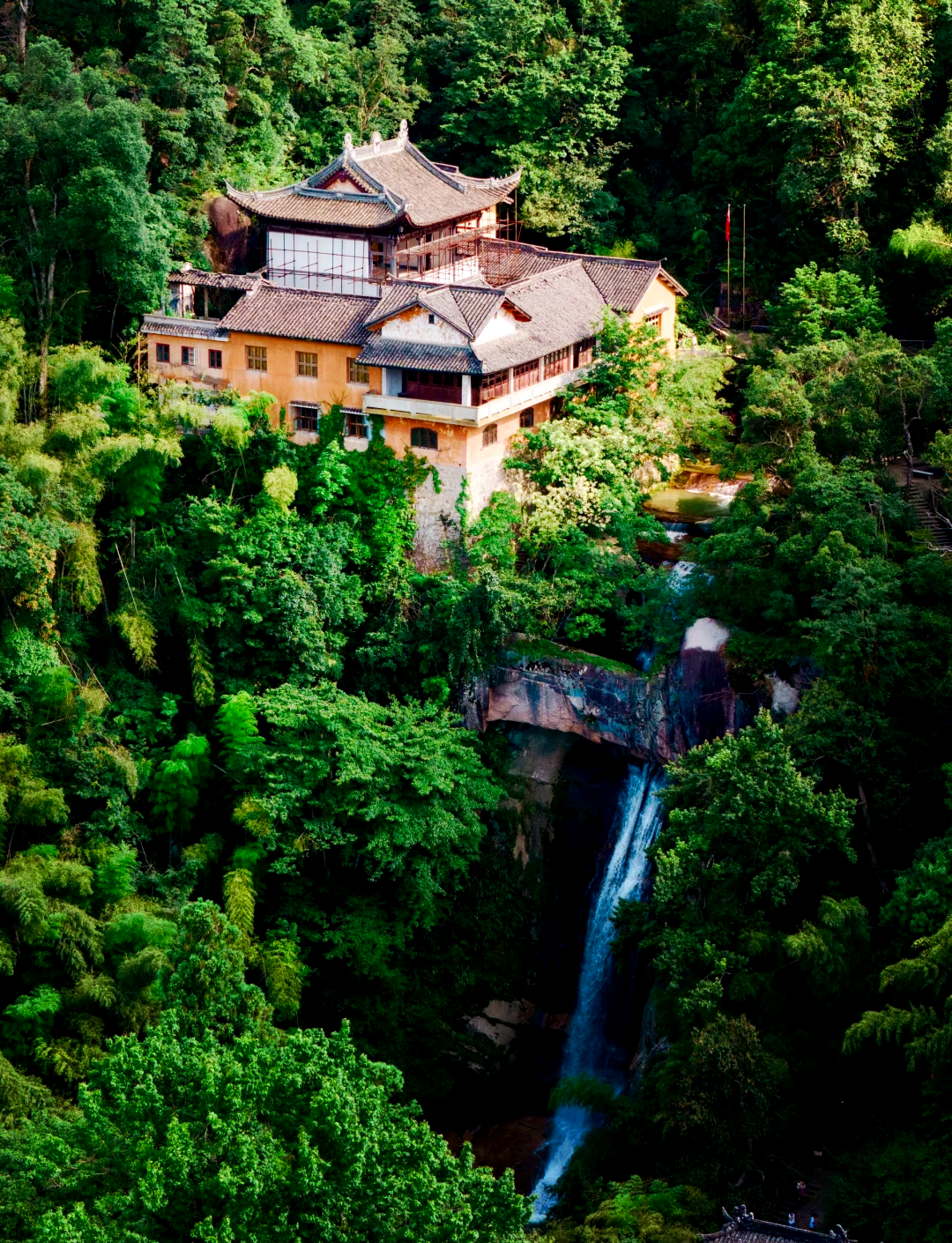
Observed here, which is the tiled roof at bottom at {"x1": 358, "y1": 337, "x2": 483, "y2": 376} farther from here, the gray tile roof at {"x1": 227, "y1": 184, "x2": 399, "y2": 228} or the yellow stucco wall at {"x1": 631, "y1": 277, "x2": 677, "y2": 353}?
the yellow stucco wall at {"x1": 631, "y1": 277, "x2": 677, "y2": 353}

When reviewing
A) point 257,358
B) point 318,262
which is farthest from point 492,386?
point 318,262

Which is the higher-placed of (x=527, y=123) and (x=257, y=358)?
(x=527, y=123)

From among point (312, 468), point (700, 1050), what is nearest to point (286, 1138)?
point (700, 1050)

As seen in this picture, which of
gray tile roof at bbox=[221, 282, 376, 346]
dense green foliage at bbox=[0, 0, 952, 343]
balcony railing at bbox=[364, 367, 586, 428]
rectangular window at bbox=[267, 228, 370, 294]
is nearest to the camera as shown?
balcony railing at bbox=[364, 367, 586, 428]

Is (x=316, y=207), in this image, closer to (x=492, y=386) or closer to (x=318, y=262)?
(x=318, y=262)

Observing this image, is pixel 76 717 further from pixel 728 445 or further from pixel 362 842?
pixel 728 445

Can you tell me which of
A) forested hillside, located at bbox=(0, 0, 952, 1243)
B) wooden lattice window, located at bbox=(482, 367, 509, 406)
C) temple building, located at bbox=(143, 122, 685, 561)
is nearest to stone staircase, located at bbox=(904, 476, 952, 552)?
forested hillside, located at bbox=(0, 0, 952, 1243)
